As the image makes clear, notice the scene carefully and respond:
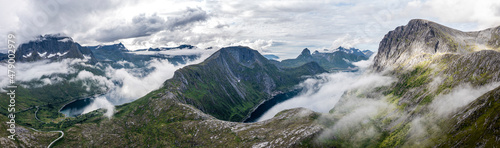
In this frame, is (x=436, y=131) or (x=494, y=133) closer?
(x=494, y=133)

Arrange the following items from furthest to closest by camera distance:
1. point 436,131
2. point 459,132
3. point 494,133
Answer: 1. point 436,131
2. point 459,132
3. point 494,133

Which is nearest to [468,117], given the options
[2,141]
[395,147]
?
[395,147]

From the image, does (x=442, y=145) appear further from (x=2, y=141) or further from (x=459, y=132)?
(x=2, y=141)

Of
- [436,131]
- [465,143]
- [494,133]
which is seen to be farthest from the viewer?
[436,131]

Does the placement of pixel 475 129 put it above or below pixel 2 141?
above

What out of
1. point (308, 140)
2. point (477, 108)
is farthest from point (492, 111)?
point (308, 140)

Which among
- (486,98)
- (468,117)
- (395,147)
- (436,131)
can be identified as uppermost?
(486,98)

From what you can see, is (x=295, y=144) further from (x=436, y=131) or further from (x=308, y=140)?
(x=436, y=131)

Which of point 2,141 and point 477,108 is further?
point 2,141


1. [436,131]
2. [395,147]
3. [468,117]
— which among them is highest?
[468,117]
